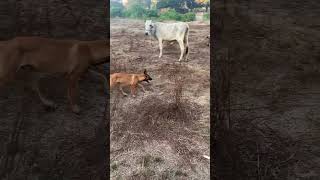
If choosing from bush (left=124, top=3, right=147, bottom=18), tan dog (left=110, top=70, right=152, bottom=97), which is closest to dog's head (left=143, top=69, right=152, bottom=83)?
tan dog (left=110, top=70, right=152, bottom=97)

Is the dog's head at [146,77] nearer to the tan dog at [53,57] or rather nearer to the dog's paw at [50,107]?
the tan dog at [53,57]

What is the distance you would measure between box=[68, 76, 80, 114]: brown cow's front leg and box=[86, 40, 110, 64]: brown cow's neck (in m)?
0.11

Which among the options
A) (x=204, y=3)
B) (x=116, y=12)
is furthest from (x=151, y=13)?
(x=204, y=3)

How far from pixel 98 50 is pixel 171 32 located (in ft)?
2.52

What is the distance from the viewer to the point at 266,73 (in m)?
1.48

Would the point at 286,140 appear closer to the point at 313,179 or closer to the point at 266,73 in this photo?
the point at 313,179

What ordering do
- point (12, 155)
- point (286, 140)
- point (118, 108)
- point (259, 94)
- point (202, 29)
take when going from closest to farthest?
point (12, 155)
point (286, 140)
point (259, 94)
point (118, 108)
point (202, 29)

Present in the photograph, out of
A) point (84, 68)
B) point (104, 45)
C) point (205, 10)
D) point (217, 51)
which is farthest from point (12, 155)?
point (205, 10)

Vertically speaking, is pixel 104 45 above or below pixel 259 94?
above

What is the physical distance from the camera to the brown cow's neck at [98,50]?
1.36 m

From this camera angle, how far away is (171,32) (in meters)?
2.04

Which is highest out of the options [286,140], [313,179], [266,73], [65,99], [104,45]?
[104,45]

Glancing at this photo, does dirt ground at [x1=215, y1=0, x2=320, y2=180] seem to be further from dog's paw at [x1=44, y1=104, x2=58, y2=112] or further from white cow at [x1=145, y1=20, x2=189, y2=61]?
dog's paw at [x1=44, y1=104, x2=58, y2=112]

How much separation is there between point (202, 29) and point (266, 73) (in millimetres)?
735
